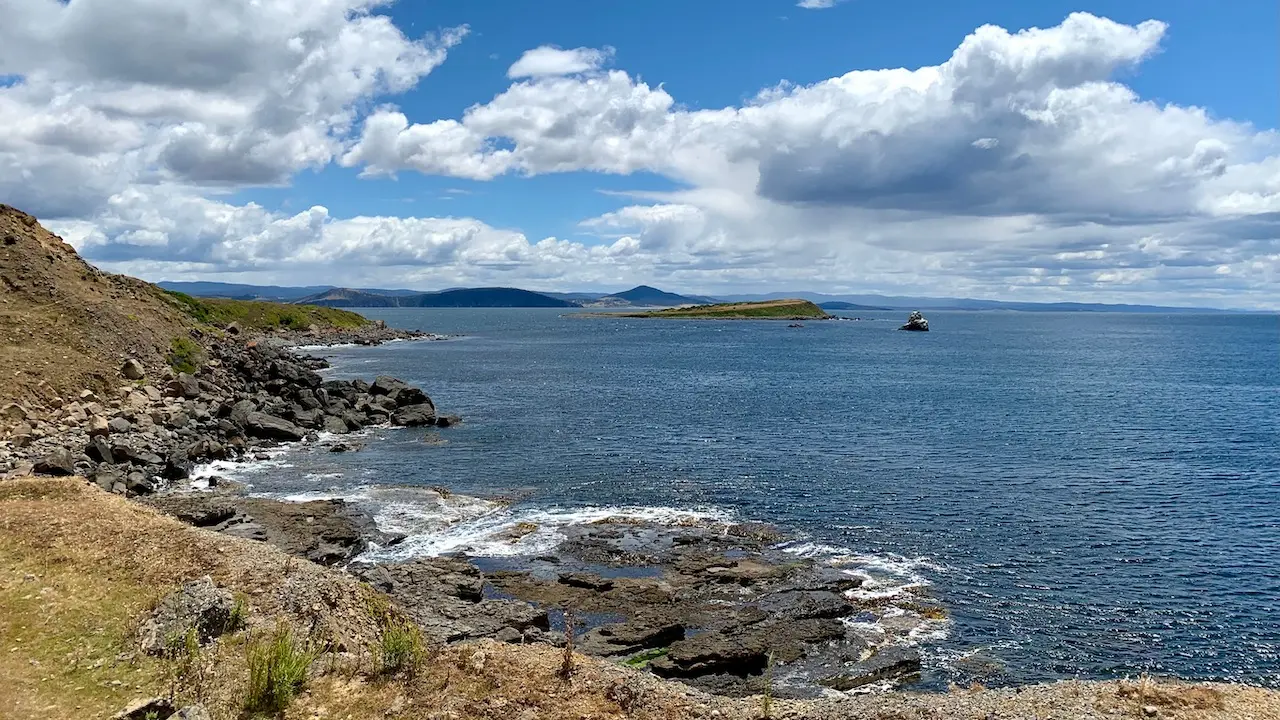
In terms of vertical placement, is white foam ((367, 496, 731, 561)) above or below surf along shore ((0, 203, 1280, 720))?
below

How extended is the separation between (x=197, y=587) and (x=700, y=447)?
5003 centimetres

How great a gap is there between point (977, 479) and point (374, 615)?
148 feet

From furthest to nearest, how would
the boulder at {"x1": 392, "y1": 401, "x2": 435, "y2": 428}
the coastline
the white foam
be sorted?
the boulder at {"x1": 392, "y1": 401, "x2": 435, "y2": 428}
the white foam
the coastline

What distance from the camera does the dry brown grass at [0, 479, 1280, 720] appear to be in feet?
57.6

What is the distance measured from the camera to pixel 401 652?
19562 millimetres

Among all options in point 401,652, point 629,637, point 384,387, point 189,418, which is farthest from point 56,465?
point 384,387

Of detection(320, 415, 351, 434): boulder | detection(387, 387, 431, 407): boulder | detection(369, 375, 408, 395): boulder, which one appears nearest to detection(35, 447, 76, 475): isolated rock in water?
detection(320, 415, 351, 434): boulder

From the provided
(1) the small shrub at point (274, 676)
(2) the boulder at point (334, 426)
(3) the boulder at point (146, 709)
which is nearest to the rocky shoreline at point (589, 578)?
(1) the small shrub at point (274, 676)

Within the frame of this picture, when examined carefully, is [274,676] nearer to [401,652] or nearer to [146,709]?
[146,709]

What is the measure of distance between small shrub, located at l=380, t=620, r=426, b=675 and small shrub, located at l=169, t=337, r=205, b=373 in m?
65.1

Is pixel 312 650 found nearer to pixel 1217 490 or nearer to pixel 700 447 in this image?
pixel 700 447

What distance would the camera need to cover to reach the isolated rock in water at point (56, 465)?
40781 millimetres

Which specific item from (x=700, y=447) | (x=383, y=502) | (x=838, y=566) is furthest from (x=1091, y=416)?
(x=383, y=502)

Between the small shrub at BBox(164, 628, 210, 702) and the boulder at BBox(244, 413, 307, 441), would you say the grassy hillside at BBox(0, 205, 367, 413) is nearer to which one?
the boulder at BBox(244, 413, 307, 441)
